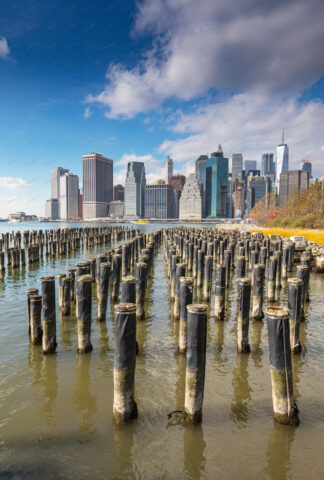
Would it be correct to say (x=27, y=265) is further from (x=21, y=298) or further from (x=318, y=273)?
(x=318, y=273)

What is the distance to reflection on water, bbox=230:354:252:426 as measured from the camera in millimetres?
6219

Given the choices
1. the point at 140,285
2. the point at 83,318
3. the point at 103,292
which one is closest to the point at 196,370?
the point at 83,318

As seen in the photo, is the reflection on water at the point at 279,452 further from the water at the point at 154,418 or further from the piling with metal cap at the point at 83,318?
the piling with metal cap at the point at 83,318

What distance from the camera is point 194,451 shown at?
17.6 feet

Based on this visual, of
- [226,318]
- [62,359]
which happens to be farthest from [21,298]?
[226,318]

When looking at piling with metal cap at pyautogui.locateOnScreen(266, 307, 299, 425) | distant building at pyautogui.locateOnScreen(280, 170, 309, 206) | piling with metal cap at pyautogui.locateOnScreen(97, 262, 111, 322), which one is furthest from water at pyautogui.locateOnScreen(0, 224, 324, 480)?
distant building at pyautogui.locateOnScreen(280, 170, 309, 206)

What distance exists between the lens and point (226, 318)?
12.2 meters

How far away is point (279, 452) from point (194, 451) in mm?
1437

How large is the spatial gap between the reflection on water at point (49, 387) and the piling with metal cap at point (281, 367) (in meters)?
4.30

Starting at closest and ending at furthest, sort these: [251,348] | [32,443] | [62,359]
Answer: [32,443] → [62,359] → [251,348]

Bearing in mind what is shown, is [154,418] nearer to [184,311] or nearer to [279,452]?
[279,452]

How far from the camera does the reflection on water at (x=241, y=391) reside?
6.22m

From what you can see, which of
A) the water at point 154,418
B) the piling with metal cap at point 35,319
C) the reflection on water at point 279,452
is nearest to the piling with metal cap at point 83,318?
the water at point 154,418

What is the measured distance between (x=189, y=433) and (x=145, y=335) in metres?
4.91
